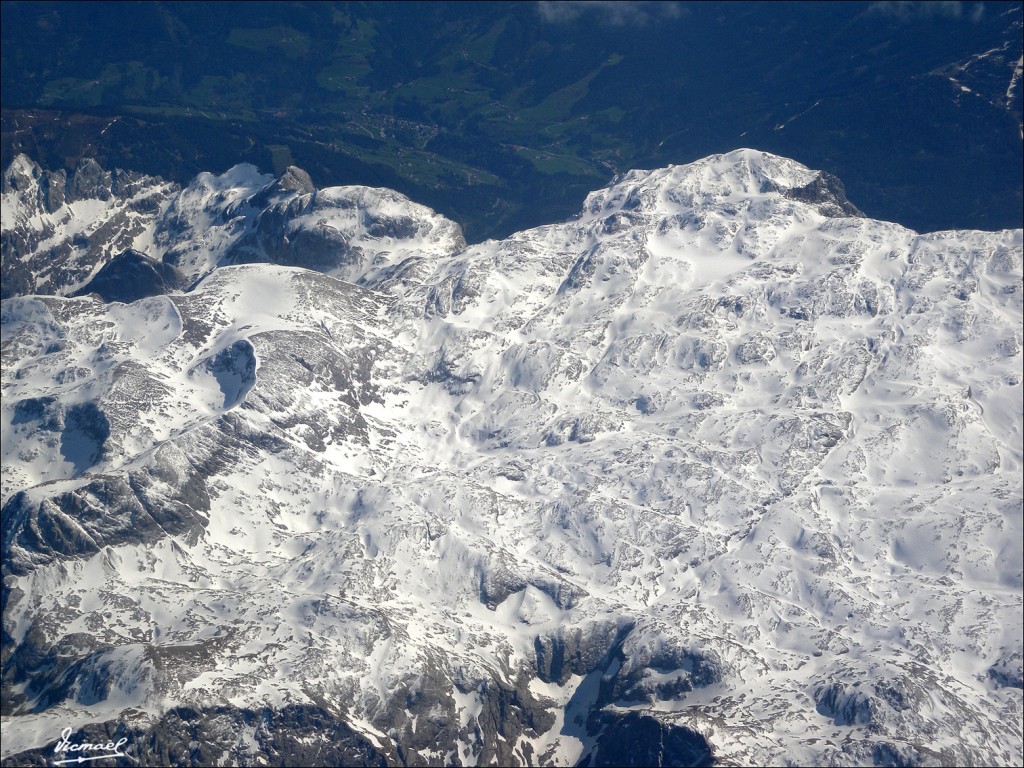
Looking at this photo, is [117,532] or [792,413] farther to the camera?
[792,413]

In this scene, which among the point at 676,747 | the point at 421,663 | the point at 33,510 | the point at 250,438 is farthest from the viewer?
the point at 250,438

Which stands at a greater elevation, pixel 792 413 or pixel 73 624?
pixel 792 413


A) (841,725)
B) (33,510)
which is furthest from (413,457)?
(841,725)

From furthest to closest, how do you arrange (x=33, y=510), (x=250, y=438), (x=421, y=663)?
(x=250, y=438), (x=33, y=510), (x=421, y=663)

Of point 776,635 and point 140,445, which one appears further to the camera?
point 140,445

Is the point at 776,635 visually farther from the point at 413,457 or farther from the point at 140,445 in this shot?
the point at 140,445

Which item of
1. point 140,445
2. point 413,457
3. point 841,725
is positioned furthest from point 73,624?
point 841,725

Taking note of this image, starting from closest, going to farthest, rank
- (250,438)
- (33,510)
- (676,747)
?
(676,747) → (33,510) → (250,438)

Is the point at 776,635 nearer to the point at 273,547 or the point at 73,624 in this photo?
the point at 273,547
